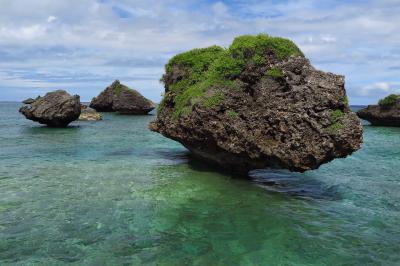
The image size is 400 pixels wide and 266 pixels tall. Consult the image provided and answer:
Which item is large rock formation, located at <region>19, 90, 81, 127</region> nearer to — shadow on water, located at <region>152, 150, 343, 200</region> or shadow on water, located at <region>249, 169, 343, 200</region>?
shadow on water, located at <region>152, 150, 343, 200</region>

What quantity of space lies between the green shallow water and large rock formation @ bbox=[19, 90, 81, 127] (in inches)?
784

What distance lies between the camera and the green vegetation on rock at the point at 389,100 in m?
49.2

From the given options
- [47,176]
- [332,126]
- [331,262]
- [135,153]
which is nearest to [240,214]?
[331,262]

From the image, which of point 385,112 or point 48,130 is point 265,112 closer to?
point 48,130

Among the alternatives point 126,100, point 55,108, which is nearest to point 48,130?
point 55,108

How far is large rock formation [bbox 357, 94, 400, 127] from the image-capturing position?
1939 inches

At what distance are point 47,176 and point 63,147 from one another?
975 cm

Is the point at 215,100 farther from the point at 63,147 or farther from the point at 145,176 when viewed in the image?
the point at 63,147

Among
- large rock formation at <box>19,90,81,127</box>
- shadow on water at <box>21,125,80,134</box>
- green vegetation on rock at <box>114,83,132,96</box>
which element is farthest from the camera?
green vegetation on rock at <box>114,83,132,96</box>

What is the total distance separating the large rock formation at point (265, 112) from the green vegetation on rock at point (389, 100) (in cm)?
3719

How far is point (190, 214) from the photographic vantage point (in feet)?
40.6

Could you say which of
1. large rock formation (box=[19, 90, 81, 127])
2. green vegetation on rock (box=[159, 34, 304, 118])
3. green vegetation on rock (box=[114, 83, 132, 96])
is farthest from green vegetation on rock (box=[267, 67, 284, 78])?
green vegetation on rock (box=[114, 83, 132, 96])

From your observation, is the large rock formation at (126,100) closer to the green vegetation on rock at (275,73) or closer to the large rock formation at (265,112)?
the large rock formation at (265,112)

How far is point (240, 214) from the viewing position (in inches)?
487
